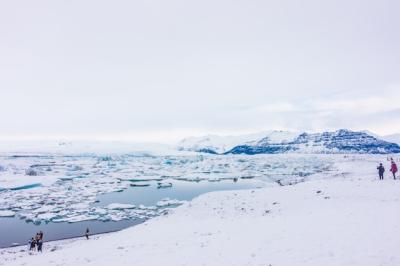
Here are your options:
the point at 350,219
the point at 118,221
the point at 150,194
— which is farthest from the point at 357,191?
the point at 150,194

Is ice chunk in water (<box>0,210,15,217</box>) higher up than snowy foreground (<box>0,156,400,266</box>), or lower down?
lower down

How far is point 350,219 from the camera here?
1504cm

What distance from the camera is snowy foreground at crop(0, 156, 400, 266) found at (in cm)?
1092

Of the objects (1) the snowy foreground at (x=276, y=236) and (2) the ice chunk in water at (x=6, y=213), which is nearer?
(1) the snowy foreground at (x=276, y=236)

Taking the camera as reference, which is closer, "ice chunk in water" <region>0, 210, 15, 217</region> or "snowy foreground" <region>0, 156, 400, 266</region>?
"snowy foreground" <region>0, 156, 400, 266</region>

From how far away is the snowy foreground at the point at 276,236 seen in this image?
10.9 metres

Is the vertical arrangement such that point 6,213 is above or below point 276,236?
below

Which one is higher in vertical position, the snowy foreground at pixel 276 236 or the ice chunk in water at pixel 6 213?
the snowy foreground at pixel 276 236

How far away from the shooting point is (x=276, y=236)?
14266 mm

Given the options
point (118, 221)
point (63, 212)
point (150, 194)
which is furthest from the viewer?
point (150, 194)

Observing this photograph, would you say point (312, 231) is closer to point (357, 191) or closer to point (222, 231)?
point (222, 231)

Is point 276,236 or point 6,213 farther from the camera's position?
point 6,213

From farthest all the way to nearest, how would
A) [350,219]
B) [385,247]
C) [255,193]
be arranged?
[255,193], [350,219], [385,247]

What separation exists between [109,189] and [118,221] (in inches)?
847
